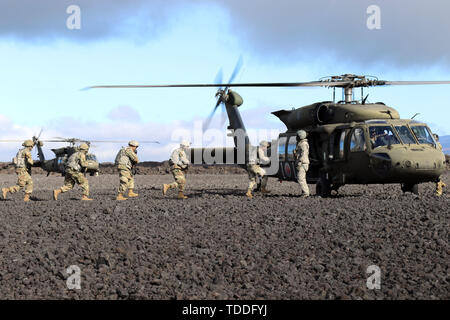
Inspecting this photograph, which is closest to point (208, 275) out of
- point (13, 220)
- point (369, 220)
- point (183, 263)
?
point (183, 263)

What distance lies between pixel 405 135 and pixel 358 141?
118 centimetres

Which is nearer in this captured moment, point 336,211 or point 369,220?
point 369,220

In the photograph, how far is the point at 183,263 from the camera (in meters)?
7.69

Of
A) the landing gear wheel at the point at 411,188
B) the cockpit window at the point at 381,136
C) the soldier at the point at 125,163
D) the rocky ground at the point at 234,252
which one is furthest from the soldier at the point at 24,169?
the landing gear wheel at the point at 411,188

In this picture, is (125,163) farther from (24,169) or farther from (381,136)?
(381,136)

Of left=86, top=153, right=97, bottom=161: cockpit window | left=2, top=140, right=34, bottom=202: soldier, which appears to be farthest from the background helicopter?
left=2, top=140, right=34, bottom=202: soldier

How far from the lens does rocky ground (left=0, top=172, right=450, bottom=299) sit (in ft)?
22.5

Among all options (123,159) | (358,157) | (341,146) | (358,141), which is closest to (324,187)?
(341,146)

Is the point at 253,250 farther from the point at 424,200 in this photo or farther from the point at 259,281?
the point at 424,200

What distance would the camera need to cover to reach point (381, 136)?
13.2 metres

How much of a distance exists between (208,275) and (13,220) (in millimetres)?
6113
